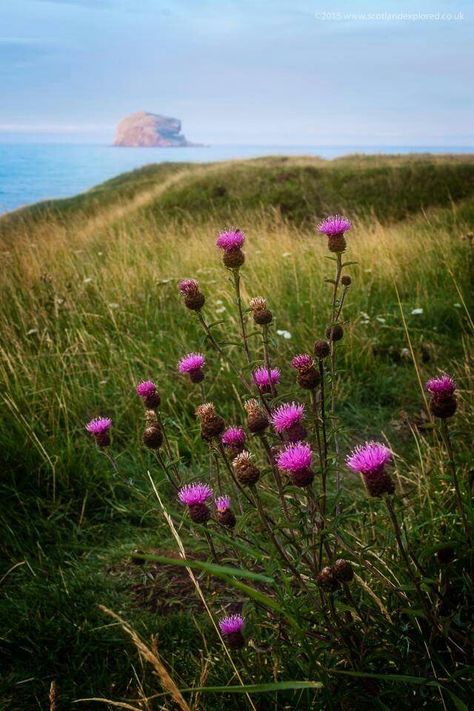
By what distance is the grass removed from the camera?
2.10 m

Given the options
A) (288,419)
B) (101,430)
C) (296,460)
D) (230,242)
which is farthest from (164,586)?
(230,242)

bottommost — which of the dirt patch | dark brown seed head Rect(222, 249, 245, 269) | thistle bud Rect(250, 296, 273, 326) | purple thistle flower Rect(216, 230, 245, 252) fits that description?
the dirt patch

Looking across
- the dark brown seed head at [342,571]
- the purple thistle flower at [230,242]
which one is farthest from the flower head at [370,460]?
the purple thistle flower at [230,242]

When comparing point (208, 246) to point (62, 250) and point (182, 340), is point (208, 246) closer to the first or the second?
point (62, 250)

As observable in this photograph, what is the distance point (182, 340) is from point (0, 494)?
6.16 feet

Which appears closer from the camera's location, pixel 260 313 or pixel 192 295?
pixel 260 313

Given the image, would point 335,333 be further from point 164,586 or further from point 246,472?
point 164,586

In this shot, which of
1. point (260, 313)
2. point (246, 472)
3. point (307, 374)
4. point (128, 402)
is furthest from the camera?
point (128, 402)

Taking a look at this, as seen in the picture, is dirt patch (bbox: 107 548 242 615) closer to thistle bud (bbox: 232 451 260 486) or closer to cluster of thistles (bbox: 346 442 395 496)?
thistle bud (bbox: 232 451 260 486)

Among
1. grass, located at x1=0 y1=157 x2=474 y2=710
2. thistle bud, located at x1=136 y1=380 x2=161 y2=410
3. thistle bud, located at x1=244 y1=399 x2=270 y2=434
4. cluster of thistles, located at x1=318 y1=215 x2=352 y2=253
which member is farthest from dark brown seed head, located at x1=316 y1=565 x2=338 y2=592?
cluster of thistles, located at x1=318 y1=215 x2=352 y2=253

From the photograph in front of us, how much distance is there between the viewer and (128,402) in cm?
388

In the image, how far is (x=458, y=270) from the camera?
5.97 m

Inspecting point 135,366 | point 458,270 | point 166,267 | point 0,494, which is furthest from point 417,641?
point 166,267

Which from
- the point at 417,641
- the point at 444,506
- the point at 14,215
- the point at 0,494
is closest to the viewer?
the point at 417,641
